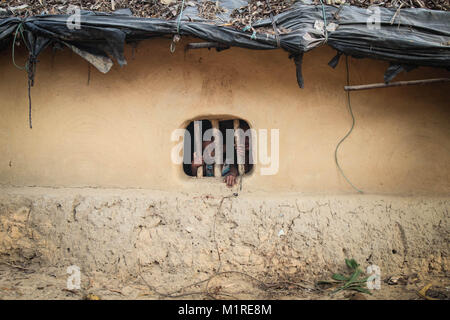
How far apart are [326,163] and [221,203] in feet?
3.92

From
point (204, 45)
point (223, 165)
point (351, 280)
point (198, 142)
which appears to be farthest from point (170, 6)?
point (351, 280)

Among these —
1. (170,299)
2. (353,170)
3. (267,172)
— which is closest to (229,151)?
(267,172)

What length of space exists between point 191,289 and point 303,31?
263cm

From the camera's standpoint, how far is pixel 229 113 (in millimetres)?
3740

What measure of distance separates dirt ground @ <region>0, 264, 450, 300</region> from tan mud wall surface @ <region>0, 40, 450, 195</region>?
3.04ft

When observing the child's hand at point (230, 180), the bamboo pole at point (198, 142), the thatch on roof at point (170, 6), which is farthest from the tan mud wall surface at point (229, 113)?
the thatch on roof at point (170, 6)

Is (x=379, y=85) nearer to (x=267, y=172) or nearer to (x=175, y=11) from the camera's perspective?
(x=267, y=172)

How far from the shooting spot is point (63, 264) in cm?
362

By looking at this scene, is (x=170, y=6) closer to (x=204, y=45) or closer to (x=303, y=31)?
(x=204, y=45)

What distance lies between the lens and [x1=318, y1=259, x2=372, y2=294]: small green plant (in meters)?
3.29

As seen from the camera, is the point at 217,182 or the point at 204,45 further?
the point at 217,182

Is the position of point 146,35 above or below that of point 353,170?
above

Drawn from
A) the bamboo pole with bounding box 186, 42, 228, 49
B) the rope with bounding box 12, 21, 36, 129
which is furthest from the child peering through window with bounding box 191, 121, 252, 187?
the rope with bounding box 12, 21, 36, 129

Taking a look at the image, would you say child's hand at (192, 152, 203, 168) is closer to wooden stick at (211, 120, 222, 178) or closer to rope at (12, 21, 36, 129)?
wooden stick at (211, 120, 222, 178)
